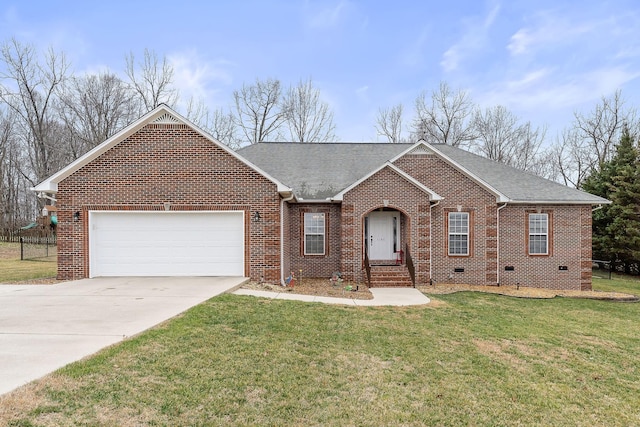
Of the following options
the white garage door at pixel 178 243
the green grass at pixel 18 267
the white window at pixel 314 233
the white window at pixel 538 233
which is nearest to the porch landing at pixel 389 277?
the white window at pixel 314 233

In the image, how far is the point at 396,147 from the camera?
59.6ft

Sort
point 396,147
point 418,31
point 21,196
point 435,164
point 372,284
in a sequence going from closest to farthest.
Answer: point 372,284 < point 435,164 < point 418,31 < point 396,147 < point 21,196

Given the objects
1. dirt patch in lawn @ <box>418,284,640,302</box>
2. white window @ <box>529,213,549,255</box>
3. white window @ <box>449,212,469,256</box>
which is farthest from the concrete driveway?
white window @ <box>529,213,549,255</box>

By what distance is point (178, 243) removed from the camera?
11.5 m

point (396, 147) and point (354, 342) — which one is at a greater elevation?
point (396, 147)

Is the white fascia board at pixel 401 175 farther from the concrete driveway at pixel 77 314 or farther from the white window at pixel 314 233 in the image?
the concrete driveway at pixel 77 314

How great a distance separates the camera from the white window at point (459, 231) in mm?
14188

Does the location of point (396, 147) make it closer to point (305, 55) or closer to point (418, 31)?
point (418, 31)

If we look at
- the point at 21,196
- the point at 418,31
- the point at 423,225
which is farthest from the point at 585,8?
the point at 21,196

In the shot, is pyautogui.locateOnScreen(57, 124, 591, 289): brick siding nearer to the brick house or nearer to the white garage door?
the brick house

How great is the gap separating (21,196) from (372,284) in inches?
1571

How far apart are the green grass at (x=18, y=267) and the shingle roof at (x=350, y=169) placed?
944 cm

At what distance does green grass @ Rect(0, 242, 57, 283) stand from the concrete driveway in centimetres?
258

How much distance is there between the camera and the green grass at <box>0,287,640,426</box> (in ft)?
11.6
